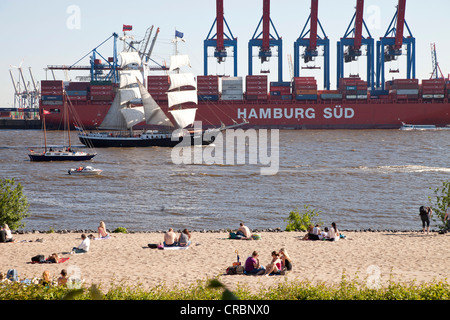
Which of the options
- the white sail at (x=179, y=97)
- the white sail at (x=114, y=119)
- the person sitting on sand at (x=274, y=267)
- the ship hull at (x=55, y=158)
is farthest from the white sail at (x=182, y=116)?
the person sitting on sand at (x=274, y=267)

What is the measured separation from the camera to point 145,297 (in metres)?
8.05

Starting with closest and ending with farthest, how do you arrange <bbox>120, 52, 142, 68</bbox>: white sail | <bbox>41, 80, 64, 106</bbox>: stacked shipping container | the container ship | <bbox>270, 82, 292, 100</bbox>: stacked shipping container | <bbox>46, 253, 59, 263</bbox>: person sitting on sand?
<bbox>46, 253, 59, 263</bbox>: person sitting on sand < <bbox>120, 52, 142, 68</bbox>: white sail < the container ship < <bbox>41, 80, 64, 106</bbox>: stacked shipping container < <bbox>270, 82, 292, 100</bbox>: stacked shipping container

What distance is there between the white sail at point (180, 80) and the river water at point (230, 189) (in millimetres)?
10262

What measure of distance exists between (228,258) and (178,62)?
5003 centimetres

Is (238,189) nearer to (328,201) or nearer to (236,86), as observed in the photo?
(328,201)

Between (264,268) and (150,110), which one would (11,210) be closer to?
(264,268)

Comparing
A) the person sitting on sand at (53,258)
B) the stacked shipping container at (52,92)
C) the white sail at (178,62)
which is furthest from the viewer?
the stacked shipping container at (52,92)

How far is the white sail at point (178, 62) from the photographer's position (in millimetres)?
60719

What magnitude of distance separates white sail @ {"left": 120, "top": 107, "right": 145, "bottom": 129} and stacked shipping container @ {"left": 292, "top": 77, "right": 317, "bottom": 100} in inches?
1195

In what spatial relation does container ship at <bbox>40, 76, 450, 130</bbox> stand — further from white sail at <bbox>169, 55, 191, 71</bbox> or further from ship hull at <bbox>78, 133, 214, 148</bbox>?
ship hull at <bbox>78, 133, 214, 148</bbox>

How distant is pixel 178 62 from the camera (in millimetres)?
61156

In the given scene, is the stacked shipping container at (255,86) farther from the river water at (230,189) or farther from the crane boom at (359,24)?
the river water at (230,189)

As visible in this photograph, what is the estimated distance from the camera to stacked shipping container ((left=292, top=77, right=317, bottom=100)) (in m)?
81.4

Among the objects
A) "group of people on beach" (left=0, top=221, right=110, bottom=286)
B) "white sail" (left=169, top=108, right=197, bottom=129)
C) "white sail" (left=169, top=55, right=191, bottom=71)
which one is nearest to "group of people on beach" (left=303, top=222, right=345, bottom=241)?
"group of people on beach" (left=0, top=221, right=110, bottom=286)
